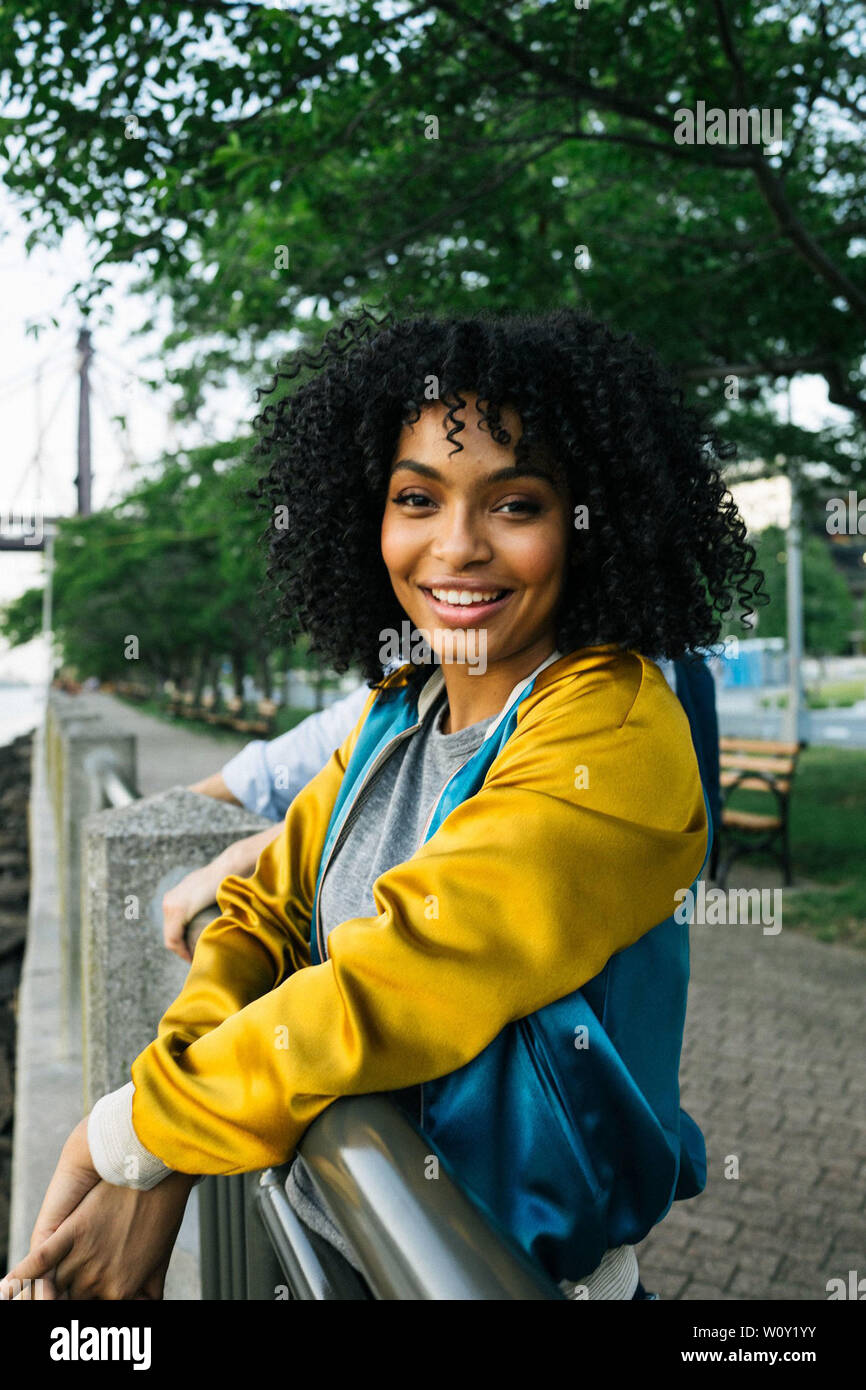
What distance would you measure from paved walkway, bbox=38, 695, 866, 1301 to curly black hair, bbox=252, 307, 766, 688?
216 cm

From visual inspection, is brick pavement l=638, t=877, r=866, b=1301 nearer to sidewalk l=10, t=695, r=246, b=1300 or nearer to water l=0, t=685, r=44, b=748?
sidewalk l=10, t=695, r=246, b=1300

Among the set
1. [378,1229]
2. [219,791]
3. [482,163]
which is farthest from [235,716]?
[378,1229]

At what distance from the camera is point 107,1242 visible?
141cm

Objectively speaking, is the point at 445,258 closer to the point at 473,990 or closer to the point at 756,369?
the point at 756,369

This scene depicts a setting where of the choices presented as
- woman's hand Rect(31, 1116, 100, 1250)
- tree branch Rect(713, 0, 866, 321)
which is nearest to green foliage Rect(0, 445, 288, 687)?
tree branch Rect(713, 0, 866, 321)

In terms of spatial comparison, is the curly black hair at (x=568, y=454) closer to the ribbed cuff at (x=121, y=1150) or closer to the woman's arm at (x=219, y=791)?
the ribbed cuff at (x=121, y=1150)

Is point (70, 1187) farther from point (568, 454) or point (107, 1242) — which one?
point (568, 454)

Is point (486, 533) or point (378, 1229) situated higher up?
point (486, 533)

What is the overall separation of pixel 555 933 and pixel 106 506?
22120 millimetres

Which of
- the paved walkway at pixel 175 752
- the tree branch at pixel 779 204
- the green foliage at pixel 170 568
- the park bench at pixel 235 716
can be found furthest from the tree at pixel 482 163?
the park bench at pixel 235 716

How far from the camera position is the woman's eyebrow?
5.29 ft

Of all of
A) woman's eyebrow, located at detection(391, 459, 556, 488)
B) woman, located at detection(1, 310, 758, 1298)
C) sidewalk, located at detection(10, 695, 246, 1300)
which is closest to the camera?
woman, located at detection(1, 310, 758, 1298)

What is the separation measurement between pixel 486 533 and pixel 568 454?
6.6 inches

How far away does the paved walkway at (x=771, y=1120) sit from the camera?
3.72 m
